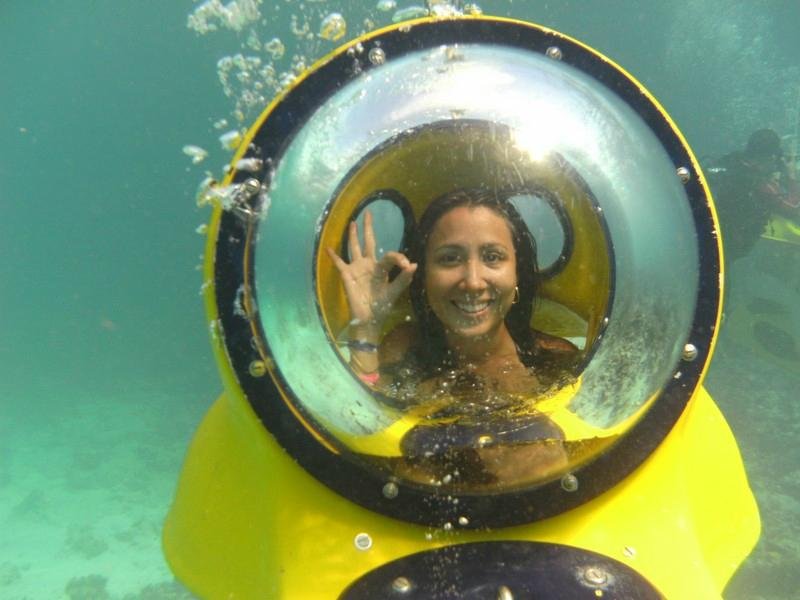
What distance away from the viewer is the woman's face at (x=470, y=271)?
2258 millimetres

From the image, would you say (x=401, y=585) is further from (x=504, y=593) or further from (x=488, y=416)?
(x=488, y=416)

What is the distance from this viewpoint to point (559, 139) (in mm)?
1558

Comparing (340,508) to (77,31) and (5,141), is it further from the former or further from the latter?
(5,141)

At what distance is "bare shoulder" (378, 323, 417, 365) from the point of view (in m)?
2.23

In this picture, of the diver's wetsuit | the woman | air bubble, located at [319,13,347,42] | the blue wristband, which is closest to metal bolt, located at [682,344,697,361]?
the woman

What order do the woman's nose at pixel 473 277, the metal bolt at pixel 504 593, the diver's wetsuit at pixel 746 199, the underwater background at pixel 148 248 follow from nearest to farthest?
the metal bolt at pixel 504 593
the woman's nose at pixel 473 277
the diver's wetsuit at pixel 746 199
the underwater background at pixel 148 248

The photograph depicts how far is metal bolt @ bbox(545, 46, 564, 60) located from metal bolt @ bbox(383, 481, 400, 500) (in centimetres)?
104

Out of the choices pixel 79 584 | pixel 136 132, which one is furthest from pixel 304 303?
pixel 136 132

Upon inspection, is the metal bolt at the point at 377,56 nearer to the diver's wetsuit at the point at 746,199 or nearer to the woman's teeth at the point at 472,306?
the woman's teeth at the point at 472,306

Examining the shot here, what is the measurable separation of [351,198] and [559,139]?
830mm

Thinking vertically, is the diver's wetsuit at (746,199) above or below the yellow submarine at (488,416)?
above

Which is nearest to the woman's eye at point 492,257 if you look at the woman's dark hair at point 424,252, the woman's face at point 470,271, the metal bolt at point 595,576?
the woman's face at point 470,271

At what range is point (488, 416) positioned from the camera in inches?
61.8

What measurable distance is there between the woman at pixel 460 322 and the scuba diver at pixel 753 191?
6620 mm
